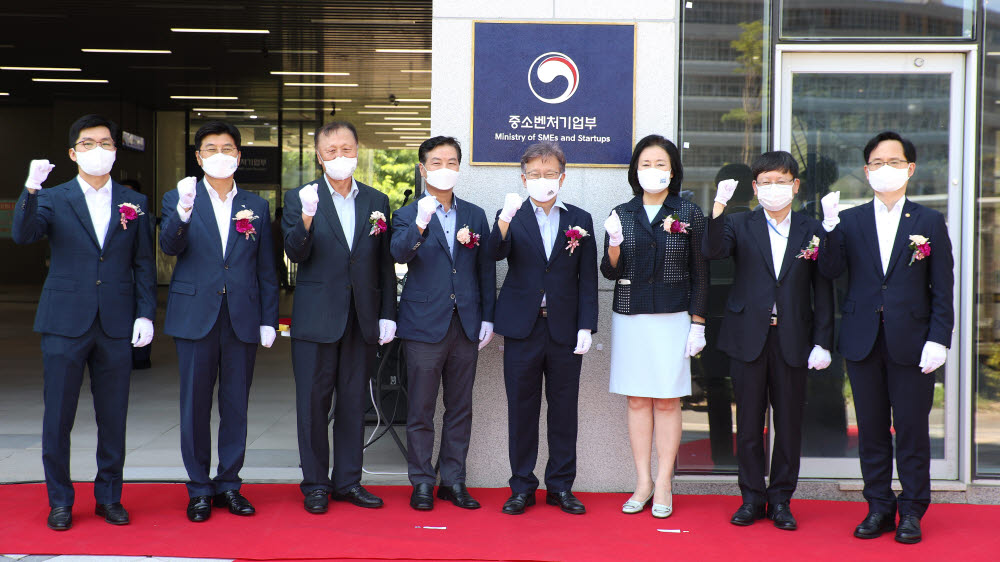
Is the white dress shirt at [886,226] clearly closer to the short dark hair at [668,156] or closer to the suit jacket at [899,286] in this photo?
the suit jacket at [899,286]

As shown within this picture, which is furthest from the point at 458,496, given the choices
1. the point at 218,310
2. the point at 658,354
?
the point at 218,310

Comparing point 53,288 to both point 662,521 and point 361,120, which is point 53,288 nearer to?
point 662,521

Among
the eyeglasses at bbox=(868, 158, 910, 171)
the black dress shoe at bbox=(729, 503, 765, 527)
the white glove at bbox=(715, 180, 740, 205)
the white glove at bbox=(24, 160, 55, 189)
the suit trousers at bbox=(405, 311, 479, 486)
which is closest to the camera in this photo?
the white glove at bbox=(24, 160, 55, 189)

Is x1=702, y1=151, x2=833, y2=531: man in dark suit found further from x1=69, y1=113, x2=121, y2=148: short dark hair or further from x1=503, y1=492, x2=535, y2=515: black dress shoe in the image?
x1=69, y1=113, x2=121, y2=148: short dark hair

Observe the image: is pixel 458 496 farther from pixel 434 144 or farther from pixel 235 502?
pixel 434 144

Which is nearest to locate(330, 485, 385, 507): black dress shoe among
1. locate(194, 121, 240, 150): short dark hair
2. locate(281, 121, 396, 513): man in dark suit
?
locate(281, 121, 396, 513): man in dark suit

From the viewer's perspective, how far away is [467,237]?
4137 millimetres

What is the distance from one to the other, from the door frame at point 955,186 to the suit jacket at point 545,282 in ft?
4.29

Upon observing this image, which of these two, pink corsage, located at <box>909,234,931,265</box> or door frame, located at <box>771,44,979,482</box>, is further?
door frame, located at <box>771,44,979,482</box>

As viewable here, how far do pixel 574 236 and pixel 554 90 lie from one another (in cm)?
94

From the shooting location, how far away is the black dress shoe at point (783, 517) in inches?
159

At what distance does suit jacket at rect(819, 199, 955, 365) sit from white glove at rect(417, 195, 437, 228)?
174cm

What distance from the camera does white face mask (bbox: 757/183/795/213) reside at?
401 cm

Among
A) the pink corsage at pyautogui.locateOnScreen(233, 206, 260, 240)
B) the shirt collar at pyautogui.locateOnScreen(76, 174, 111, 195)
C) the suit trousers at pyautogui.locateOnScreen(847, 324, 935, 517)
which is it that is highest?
the shirt collar at pyautogui.locateOnScreen(76, 174, 111, 195)
